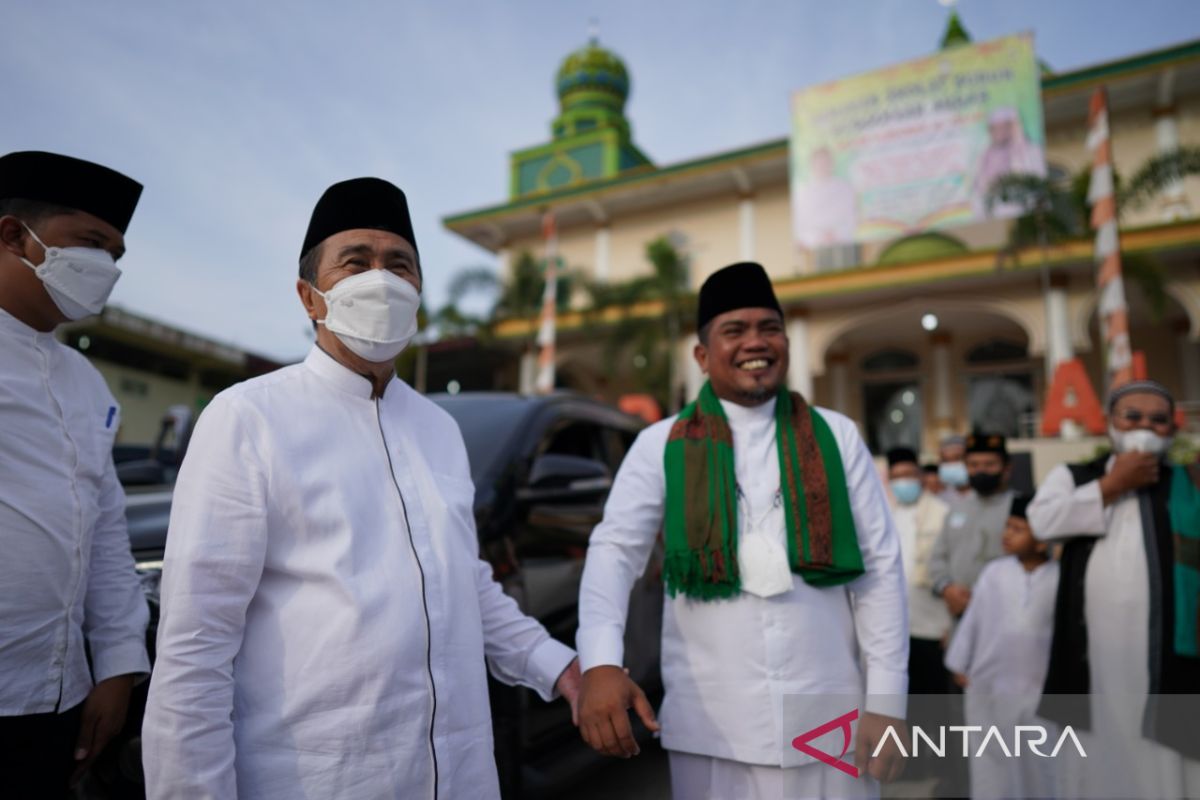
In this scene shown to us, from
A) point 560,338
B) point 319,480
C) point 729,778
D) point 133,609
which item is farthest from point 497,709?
point 560,338

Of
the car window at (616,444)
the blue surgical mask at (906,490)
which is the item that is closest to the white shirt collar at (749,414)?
the car window at (616,444)

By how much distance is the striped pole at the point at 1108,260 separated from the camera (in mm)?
9773

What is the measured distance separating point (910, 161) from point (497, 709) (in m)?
16.5

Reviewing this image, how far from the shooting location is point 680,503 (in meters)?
2.12

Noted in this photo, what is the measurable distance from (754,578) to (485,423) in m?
1.52

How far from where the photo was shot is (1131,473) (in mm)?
2965

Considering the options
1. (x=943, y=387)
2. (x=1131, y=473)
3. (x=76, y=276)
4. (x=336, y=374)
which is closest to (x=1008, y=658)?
(x=1131, y=473)

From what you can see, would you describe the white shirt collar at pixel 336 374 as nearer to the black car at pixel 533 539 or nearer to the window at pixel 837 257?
the black car at pixel 533 539

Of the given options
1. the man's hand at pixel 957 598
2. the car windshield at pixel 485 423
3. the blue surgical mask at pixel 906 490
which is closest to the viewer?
the car windshield at pixel 485 423

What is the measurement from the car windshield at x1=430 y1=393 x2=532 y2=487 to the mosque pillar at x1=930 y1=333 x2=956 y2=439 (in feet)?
55.3

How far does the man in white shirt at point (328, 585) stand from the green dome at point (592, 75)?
28.7 m

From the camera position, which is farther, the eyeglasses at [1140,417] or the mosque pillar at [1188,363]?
the mosque pillar at [1188,363]

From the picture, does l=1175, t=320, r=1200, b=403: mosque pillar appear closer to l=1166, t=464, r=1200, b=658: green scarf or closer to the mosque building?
the mosque building

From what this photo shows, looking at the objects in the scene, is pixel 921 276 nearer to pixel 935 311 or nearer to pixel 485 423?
pixel 935 311
